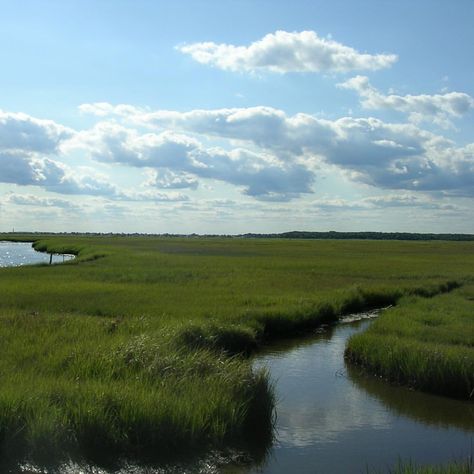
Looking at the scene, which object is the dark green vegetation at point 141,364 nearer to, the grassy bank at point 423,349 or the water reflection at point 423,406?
the grassy bank at point 423,349

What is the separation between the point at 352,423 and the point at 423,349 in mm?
3615

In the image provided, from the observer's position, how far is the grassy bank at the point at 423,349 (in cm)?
1220

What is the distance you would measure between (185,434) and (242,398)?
142 cm

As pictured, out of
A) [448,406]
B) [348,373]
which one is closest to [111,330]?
[348,373]

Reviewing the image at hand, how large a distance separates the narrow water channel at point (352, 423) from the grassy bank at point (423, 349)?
1.24ft

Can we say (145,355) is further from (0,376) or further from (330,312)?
(330,312)

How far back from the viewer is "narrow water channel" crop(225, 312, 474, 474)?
28.0 ft

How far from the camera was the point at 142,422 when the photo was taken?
7875mm

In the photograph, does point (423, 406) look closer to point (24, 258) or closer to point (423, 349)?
point (423, 349)

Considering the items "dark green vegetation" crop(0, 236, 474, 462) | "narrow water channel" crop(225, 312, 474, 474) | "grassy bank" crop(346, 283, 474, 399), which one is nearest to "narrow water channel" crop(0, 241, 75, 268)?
"dark green vegetation" crop(0, 236, 474, 462)

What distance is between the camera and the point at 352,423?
10.2 m

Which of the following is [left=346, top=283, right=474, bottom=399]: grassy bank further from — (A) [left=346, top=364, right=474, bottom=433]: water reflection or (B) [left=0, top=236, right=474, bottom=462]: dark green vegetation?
(B) [left=0, top=236, right=474, bottom=462]: dark green vegetation

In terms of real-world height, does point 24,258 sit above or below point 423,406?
below

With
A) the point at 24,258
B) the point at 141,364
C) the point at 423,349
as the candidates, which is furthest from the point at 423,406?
the point at 24,258
